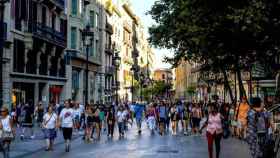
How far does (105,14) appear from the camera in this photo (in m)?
76.6

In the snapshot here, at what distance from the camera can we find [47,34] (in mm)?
47031

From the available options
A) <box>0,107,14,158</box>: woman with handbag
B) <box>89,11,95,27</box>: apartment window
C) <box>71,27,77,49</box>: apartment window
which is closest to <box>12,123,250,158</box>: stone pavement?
<box>0,107,14,158</box>: woman with handbag

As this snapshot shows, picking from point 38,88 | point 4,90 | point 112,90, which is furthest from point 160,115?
point 112,90

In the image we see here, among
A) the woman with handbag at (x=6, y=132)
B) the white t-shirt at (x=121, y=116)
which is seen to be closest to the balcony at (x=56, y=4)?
the white t-shirt at (x=121, y=116)

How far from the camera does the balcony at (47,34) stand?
4353 centimetres

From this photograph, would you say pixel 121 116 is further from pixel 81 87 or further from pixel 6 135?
pixel 81 87

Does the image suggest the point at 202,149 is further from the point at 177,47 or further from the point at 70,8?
the point at 70,8

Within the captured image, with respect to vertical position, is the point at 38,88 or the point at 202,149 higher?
the point at 38,88

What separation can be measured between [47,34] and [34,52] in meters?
2.31

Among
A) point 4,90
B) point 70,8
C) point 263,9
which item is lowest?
point 4,90

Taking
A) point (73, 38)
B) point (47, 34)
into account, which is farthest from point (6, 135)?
point (73, 38)

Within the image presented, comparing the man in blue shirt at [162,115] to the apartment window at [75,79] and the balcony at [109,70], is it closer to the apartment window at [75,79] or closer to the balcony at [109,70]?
the apartment window at [75,79]

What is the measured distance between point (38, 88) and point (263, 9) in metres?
26.7

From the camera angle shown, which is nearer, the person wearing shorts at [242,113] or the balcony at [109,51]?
the person wearing shorts at [242,113]
